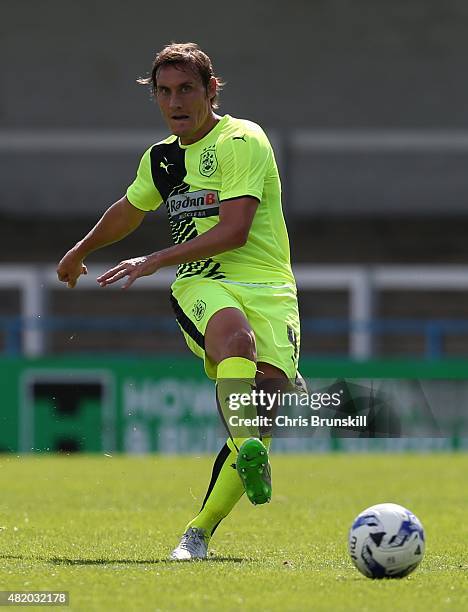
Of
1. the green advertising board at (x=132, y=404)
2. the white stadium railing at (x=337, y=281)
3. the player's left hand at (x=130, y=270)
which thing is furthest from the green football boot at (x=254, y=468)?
the white stadium railing at (x=337, y=281)

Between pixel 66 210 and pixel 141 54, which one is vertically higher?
pixel 141 54

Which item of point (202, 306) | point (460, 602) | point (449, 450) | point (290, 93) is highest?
point (290, 93)

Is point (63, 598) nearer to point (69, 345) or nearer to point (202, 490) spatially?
point (202, 490)

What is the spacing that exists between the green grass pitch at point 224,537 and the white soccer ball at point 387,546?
0.06 meters

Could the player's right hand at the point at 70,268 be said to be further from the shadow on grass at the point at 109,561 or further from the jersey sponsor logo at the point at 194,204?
the shadow on grass at the point at 109,561

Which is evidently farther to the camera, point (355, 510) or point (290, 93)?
point (290, 93)

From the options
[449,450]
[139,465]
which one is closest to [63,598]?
[139,465]

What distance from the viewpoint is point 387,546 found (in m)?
5.14

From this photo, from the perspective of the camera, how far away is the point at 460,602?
4625 mm

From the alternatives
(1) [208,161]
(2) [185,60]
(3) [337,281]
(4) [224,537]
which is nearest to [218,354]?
(1) [208,161]

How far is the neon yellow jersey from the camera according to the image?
19.7 ft

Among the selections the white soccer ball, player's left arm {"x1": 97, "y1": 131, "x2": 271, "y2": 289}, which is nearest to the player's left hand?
player's left arm {"x1": 97, "y1": 131, "x2": 271, "y2": 289}

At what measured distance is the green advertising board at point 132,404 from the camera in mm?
14539

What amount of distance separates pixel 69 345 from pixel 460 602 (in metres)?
17.9
